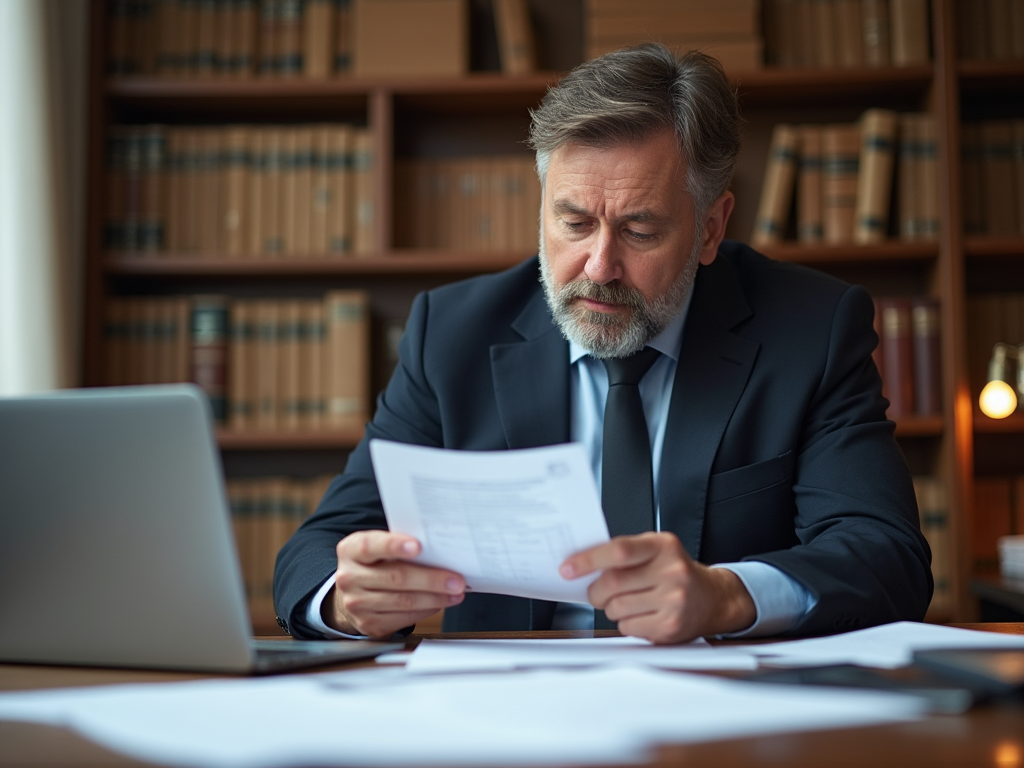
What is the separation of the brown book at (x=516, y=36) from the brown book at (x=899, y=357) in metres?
1.22

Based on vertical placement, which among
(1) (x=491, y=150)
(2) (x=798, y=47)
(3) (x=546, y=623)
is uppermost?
(2) (x=798, y=47)

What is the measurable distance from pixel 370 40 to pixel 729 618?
2.32 m

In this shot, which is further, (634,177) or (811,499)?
(634,177)

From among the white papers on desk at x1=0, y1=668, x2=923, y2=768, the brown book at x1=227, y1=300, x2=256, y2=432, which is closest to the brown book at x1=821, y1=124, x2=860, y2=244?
the brown book at x1=227, y1=300, x2=256, y2=432

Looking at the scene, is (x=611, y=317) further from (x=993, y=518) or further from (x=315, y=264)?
(x=993, y=518)

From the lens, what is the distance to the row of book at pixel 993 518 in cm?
280

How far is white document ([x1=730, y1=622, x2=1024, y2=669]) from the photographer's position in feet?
2.93

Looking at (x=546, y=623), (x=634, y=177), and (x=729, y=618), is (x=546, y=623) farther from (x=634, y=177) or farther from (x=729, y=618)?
(x=634, y=177)

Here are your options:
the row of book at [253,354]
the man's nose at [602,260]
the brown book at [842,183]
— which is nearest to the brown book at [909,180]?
the brown book at [842,183]

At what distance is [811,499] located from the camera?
4.64 feet

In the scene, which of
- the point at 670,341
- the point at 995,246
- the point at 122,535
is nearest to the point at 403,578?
the point at 122,535

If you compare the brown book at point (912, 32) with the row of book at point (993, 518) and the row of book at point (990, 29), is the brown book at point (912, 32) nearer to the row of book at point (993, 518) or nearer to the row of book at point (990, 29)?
the row of book at point (990, 29)

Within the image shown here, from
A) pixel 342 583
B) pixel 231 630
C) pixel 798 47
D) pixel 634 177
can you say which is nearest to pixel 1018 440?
pixel 798 47

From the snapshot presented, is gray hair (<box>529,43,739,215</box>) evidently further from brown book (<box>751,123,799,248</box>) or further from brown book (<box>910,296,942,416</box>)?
brown book (<box>910,296,942,416</box>)
